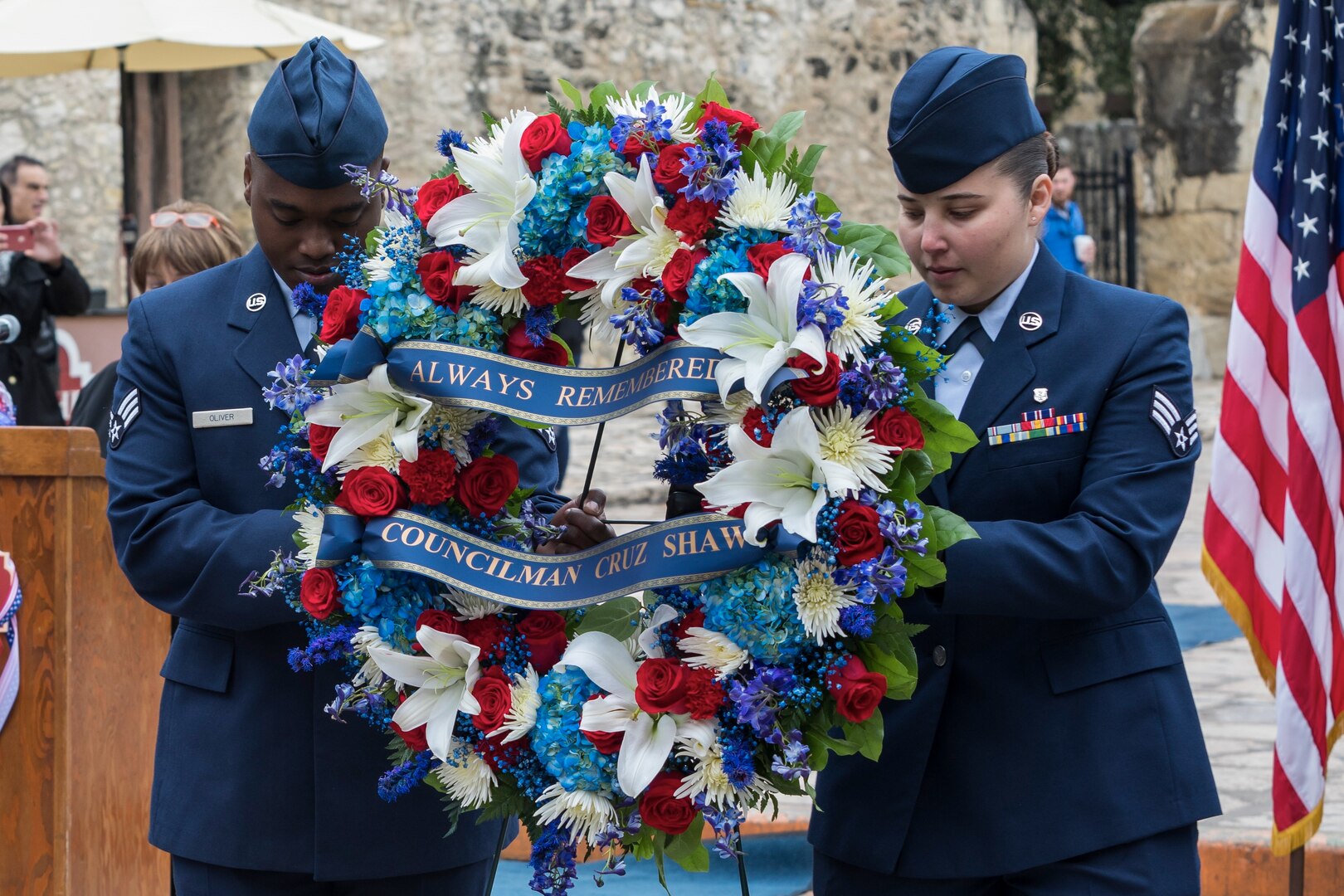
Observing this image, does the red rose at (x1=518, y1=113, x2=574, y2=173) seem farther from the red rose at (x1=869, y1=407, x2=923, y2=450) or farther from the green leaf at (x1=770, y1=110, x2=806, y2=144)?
the red rose at (x1=869, y1=407, x2=923, y2=450)

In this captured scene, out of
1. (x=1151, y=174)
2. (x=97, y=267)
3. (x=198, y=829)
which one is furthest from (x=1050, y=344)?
(x=1151, y=174)

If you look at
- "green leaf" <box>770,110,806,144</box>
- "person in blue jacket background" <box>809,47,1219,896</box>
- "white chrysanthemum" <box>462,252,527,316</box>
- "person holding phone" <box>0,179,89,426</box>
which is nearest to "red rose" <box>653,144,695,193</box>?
"green leaf" <box>770,110,806,144</box>

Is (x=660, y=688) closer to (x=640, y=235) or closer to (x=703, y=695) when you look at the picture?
(x=703, y=695)

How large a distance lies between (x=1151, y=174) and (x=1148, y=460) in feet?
53.6

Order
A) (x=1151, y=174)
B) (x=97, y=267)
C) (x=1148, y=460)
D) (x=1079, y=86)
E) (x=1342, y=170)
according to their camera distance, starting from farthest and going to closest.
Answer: (x=1079, y=86) → (x=1151, y=174) → (x=97, y=267) → (x=1342, y=170) → (x=1148, y=460)

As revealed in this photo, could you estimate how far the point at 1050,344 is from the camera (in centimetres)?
258

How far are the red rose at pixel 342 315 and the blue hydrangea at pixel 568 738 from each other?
588mm

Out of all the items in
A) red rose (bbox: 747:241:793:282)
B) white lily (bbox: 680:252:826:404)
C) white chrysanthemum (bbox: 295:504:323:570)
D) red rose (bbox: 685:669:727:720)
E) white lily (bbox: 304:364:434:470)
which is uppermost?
red rose (bbox: 747:241:793:282)

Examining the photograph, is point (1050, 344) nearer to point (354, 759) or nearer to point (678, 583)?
point (678, 583)

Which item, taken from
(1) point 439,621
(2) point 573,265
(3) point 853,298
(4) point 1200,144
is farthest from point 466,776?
(4) point 1200,144

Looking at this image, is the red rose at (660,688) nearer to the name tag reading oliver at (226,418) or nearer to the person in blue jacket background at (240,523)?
the person in blue jacket background at (240,523)

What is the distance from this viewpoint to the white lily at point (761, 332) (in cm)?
219

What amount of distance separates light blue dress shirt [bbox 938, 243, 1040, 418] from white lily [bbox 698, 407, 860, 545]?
Answer: 1.51ft

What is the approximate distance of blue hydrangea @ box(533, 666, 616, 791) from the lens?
2279 millimetres
